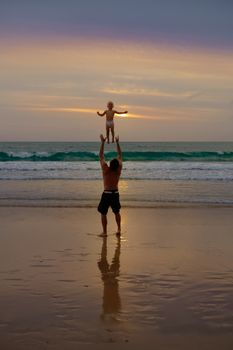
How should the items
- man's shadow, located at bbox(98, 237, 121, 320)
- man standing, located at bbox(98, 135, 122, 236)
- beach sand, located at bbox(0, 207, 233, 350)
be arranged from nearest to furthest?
beach sand, located at bbox(0, 207, 233, 350) < man's shadow, located at bbox(98, 237, 121, 320) < man standing, located at bbox(98, 135, 122, 236)

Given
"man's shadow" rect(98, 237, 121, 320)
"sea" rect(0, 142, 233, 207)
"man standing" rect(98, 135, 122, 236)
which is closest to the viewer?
"man's shadow" rect(98, 237, 121, 320)

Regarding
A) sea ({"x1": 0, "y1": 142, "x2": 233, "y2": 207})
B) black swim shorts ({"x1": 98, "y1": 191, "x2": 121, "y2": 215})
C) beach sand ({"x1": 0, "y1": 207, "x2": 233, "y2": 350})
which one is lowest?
beach sand ({"x1": 0, "y1": 207, "x2": 233, "y2": 350})

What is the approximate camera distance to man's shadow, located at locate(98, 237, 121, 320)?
215 inches

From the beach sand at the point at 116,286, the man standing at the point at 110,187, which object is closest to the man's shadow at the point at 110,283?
the beach sand at the point at 116,286

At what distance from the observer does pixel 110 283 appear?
21.5 ft

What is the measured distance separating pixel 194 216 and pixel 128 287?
6.51 meters

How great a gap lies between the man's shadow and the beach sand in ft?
0.04

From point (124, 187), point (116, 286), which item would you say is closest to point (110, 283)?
point (116, 286)

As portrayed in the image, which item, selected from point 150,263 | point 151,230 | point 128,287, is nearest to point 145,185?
point 151,230

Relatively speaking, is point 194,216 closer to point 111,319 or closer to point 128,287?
point 128,287

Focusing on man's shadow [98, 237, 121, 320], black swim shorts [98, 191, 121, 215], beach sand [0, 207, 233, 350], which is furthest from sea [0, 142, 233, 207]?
man's shadow [98, 237, 121, 320]

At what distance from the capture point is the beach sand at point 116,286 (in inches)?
189

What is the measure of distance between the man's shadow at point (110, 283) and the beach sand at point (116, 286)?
12mm

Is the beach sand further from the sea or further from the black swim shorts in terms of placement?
the sea
